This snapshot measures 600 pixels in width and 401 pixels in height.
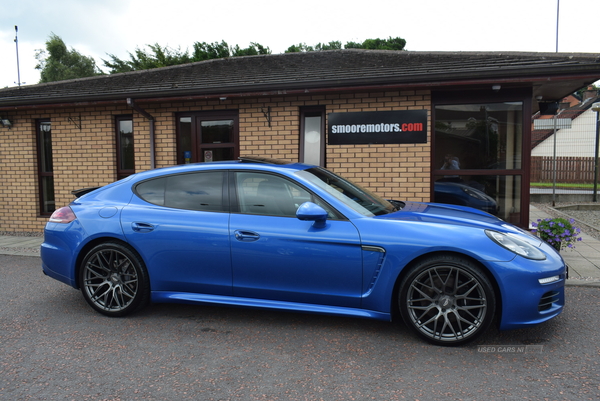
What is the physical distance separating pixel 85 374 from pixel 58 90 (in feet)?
28.4

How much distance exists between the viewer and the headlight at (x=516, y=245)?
333 cm

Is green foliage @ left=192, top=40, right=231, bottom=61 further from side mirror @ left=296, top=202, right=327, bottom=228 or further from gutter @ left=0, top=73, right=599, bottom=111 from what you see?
side mirror @ left=296, top=202, right=327, bottom=228

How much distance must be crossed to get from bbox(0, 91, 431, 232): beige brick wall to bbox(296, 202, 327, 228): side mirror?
424 centimetres

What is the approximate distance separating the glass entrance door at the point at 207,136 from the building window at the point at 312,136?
4.20 ft

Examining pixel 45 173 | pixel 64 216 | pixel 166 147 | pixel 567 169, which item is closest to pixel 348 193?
pixel 64 216

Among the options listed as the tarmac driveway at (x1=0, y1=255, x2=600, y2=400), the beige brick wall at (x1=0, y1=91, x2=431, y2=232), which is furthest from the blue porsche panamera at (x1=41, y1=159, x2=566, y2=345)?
the beige brick wall at (x1=0, y1=91, x2=431, y2=232)

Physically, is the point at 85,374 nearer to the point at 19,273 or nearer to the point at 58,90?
the point at 19,273

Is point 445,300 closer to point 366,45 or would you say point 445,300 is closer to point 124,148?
point 124,148

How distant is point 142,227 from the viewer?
3998 mm

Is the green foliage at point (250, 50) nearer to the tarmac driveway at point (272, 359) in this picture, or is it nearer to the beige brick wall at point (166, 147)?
the beige brick wall at point (166, 147)

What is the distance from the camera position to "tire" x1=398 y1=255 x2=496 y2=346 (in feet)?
10.8

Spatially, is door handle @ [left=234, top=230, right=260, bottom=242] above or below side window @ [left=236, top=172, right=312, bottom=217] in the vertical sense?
below

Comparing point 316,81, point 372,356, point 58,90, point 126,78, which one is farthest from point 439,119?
point 58,90

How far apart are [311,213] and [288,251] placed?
38 centimetres
